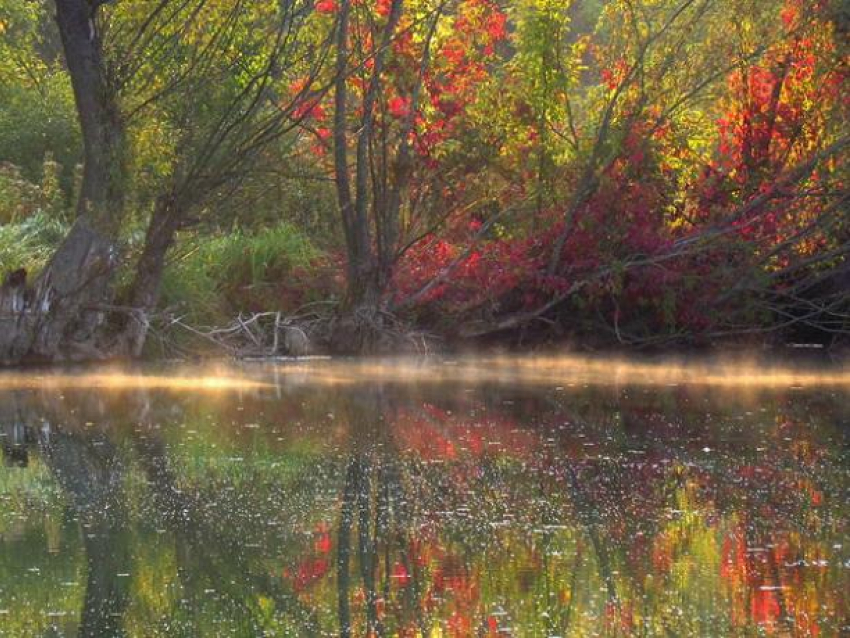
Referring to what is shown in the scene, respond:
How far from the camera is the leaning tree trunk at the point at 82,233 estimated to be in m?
14.1

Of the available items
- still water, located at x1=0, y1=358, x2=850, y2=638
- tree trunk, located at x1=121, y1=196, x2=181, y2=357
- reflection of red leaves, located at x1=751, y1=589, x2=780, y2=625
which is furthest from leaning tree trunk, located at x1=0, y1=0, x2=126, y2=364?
reflection of red leaves, located at x1=751, y1=589, x2=780, y2=625

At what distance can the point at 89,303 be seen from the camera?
14.5m

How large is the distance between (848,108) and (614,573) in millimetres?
11768

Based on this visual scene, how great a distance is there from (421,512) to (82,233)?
7.89 m

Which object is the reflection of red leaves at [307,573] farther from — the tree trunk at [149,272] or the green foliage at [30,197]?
the green foliage at [30,197]

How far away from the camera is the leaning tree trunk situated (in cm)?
1406

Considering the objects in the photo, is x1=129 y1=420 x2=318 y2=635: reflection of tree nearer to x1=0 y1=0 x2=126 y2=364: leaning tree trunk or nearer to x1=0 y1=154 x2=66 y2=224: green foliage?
x1=0 y1=0 x2=126 y2=364: leaning tree trunk

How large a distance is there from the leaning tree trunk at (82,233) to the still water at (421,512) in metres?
2.06

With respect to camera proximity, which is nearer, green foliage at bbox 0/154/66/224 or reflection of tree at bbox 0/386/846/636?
reflection of tree at bbox 0/386/846/636

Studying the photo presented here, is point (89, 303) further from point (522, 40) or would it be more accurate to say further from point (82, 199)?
point (522, 40)

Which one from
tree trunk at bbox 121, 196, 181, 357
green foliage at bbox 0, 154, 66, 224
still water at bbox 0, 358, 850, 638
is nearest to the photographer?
still water at bbox 0, 358, 850, 638

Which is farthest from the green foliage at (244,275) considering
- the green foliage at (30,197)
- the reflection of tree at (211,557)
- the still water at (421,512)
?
the reflection of tree at (211,557)

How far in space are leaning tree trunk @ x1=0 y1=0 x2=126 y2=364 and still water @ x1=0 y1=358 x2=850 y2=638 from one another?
81.2 inches

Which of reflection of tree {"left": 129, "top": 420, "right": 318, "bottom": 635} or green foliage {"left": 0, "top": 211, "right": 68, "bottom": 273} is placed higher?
green foliage {"left": 0, "top": 211, "right": 68, "bottom": 273}
